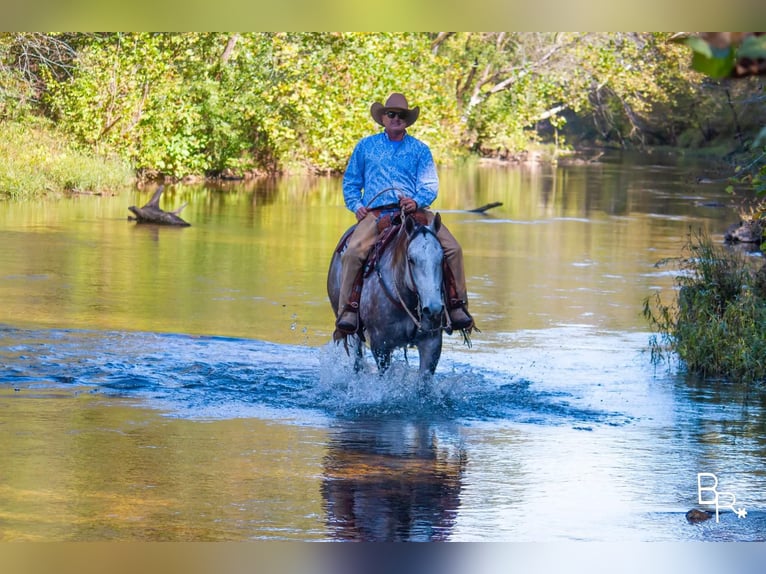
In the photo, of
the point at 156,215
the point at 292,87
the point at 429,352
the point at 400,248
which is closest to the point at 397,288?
the point at 400,248

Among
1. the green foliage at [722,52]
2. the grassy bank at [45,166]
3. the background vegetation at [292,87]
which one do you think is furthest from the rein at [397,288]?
the grassy bank at [45,166]

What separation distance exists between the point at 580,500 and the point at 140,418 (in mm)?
2700

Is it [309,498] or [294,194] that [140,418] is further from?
[294,194]

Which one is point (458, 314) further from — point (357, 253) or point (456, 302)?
point (357, 253)

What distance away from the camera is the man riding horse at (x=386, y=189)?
8.39 meters

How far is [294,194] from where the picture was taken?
2817 centimetres

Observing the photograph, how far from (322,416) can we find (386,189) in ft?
4.51

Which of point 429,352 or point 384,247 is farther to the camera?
point 429,352

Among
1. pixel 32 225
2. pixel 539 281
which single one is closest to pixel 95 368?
pixel 539 281

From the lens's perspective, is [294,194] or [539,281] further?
[294,194]

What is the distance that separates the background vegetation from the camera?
27.0m

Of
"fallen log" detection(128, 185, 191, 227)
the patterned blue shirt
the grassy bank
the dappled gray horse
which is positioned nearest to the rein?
the dappled gray horse

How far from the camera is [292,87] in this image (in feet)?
104

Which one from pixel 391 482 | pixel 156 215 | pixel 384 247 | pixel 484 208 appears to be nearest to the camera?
pixel 391 482
